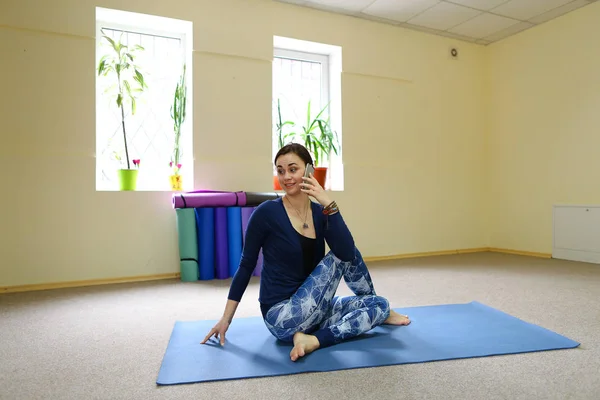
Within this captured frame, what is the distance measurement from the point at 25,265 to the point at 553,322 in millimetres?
3522

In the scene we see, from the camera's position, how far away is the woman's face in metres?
1.69

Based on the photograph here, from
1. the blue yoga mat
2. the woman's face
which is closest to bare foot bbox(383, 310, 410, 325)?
the blue yoga mat

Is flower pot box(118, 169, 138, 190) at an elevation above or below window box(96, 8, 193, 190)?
below

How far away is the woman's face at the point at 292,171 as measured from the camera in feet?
5.54

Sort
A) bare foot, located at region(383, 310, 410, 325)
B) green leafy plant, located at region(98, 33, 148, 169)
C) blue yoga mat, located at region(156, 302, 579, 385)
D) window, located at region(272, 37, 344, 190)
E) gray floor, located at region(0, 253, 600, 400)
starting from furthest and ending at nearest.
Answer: window, located at region(272, 37, 344, 190), green leafy plant, located at region(98, 33, 148, 169), bare foot, located at region(383, 310, 410, 325), blue yoga mat, located at region(156, 302, 579, 385), gray floor, located at region(0, 253, 600, 400)

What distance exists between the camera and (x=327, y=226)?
5.46 feet

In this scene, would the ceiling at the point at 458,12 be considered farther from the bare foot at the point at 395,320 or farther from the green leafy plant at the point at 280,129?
the bare foot at the point at 395,320

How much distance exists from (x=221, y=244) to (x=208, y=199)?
0.39 metres

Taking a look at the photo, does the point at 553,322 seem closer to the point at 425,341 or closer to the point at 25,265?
the point at 425,341

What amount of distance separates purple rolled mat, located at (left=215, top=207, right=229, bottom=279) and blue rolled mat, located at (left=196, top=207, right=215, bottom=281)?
3 cm

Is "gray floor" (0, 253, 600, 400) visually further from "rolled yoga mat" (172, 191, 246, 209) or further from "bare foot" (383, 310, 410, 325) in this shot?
"rolled yoga mat" (172, 191, 246, 209)

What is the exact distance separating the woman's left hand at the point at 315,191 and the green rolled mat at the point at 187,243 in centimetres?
190

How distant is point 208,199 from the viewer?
3346mm

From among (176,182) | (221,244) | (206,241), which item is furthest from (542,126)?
(176,182)
